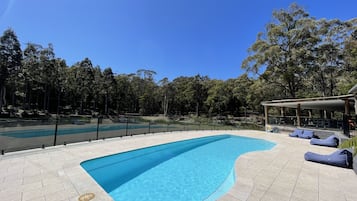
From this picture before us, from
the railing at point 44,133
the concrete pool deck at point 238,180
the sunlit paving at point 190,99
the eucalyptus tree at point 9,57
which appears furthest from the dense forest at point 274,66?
the railing at point 44,133

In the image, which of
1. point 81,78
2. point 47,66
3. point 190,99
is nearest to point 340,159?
point 47,66

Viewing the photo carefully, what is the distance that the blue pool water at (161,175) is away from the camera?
12.0ft

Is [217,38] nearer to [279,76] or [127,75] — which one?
[279,76]

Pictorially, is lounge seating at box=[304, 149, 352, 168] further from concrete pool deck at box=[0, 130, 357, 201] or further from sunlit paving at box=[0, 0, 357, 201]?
concrete pool deck at box=[0, 130, 357, 201]

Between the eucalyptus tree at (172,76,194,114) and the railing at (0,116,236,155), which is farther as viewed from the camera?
the eucalyptus tree at (172,76,194,114)

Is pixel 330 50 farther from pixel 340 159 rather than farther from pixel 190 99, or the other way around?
pixel 190 99

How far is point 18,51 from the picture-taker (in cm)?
1798

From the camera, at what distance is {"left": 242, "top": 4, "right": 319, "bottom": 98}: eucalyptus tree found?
15.9m

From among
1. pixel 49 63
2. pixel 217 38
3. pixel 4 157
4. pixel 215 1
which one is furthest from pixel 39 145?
pixel 49 63

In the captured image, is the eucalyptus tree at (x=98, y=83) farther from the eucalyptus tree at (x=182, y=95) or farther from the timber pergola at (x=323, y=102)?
the timber pergola at (x=323, y=102)

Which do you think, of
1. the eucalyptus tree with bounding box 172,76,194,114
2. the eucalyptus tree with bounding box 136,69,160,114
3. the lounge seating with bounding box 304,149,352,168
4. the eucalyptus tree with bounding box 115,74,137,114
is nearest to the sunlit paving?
the lounge seating with bounding box 304,149,352,168

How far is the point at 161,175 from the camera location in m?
4.82

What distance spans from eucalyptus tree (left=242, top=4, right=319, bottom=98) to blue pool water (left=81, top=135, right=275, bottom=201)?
13635 millimetres

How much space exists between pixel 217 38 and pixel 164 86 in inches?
708
